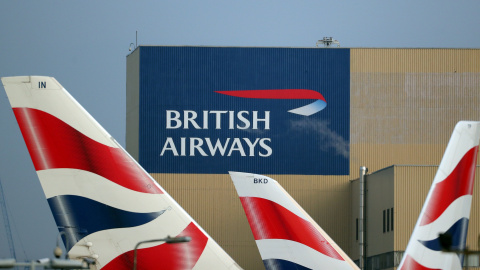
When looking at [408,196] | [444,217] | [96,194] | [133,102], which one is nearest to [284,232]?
[444,217]

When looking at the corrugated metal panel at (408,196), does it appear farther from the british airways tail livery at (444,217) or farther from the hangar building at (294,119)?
the british airways tail livery at (444,217)

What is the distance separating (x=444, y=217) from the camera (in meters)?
27.7

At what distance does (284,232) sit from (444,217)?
517cm

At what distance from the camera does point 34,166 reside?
76.4 feet

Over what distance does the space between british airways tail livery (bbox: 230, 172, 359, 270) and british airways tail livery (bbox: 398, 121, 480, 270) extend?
105 inches

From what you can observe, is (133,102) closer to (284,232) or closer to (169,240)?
(284,232)

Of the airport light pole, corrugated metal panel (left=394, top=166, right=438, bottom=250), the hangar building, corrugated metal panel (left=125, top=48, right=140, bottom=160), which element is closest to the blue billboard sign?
the hangar building

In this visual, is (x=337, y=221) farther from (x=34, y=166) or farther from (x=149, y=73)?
(x=34, y=166)

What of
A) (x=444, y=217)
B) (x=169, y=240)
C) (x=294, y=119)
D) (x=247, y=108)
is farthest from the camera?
(x=294, y=119)

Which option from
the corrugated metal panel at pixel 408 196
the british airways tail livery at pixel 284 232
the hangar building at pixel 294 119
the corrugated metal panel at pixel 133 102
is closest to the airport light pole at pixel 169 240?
the british airways tail livery at pixel 284 232

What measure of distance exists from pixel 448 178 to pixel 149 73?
142 feet

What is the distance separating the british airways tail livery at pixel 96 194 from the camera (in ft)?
75.2

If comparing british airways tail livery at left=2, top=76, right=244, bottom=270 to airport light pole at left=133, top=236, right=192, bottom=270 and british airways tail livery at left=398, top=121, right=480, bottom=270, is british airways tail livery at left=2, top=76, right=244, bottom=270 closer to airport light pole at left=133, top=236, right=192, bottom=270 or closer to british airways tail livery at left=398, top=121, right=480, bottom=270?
airport light pole at left=133, top=236, right=192, bottom=270

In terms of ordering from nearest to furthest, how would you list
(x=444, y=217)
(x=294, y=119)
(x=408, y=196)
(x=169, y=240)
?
(x=169, y=240)
(x=444, y=217)
(x=408, y=196)
(x=294, y=119)
